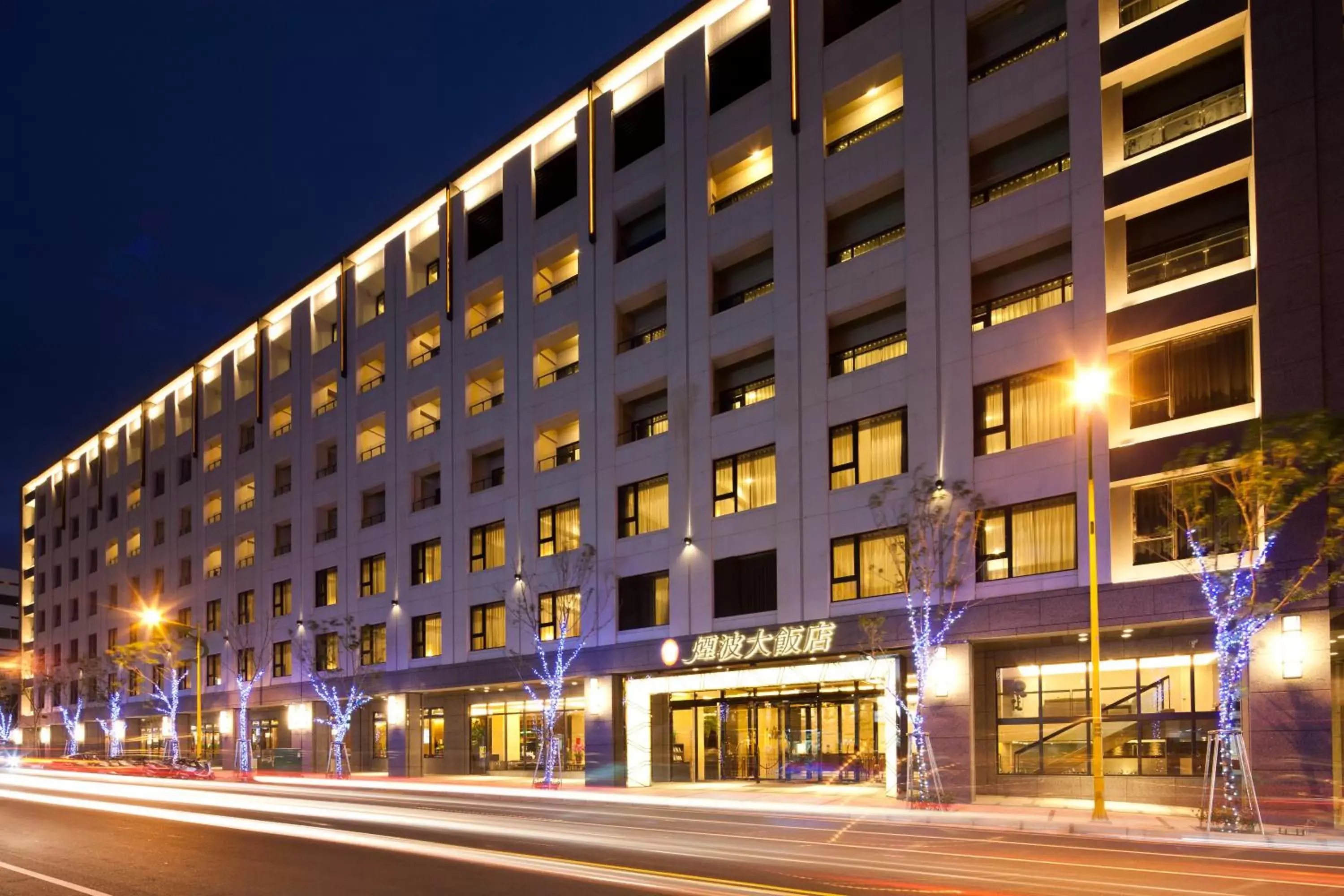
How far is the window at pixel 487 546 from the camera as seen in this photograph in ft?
164

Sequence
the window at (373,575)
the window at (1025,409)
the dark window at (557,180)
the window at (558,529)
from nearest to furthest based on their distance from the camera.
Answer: the window at (1025,409)
the window at (558,529)
the dark window at (557,180)
the window at (373,575)

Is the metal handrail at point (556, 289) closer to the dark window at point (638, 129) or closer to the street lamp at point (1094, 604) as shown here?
the dark window at point (638, 129)

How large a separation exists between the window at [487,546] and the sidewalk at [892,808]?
9086 mm

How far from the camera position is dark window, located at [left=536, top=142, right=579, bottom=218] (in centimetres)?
4797

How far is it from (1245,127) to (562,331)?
26.5m

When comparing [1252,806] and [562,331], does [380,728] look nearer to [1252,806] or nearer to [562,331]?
[562,331]

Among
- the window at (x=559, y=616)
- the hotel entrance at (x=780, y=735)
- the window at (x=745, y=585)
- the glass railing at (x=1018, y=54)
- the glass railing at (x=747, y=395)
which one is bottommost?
the hotel entrance at (x=780, y=735)

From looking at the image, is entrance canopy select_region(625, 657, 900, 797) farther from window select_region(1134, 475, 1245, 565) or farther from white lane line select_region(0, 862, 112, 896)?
white lane line select_region(0, 862, 112, 896)

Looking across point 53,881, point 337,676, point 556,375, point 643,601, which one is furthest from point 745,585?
point 337,676

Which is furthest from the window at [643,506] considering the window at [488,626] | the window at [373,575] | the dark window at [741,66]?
the window at [373,575]

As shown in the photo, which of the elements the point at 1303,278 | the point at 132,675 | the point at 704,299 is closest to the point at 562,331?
the point at 704,299

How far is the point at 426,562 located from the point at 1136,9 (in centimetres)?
3725

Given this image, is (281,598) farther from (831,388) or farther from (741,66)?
(741,66)

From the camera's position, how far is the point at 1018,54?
3378cm
